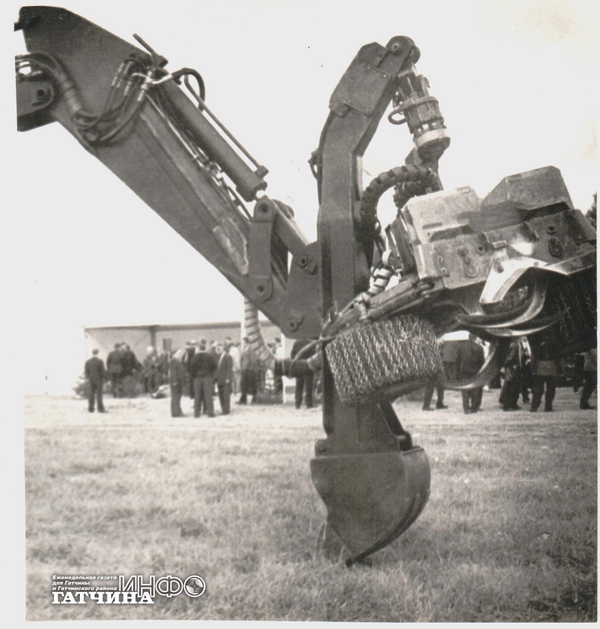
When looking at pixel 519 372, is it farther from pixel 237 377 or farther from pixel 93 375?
pixel 237 377

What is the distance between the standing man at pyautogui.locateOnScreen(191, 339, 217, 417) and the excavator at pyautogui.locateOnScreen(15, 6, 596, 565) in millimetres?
7560

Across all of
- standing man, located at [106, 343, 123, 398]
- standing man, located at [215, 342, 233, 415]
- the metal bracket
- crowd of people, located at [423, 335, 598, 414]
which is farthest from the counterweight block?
standing man, located at [106, 343, 123, 398]

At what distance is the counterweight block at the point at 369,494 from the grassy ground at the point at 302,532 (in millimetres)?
186

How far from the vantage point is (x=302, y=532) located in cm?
411

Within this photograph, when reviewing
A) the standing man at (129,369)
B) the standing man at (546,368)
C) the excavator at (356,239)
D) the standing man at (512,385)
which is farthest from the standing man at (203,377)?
the excavator at (356,239)

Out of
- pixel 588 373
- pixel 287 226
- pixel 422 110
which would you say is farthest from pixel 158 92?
pixel 588 373

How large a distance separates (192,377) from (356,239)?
8275 millimetres

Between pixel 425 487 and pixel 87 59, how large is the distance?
8.74ft

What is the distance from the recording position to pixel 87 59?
3.72 m

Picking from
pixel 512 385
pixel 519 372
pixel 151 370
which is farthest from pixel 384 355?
pixel 151 370

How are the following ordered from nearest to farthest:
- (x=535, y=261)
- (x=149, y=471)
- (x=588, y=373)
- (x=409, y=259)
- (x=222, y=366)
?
(x=535, y=261)
(x=409, y=259)
(x=588, y=373)
(x=149, y=471)
(x=222, y=366)

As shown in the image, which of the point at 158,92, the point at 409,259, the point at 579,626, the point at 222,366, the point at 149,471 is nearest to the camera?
the point at 409,259

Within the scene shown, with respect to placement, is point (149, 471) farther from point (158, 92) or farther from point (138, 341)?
point (138, 341)

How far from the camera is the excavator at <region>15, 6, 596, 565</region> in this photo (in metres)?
2.88
